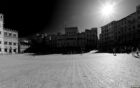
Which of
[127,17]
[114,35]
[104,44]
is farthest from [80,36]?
[127,17]

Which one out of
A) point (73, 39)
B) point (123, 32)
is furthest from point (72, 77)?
point (73, 39)

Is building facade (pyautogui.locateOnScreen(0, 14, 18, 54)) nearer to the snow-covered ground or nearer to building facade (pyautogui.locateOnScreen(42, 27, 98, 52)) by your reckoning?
building facade (pyautogui.locateOnScreen(42, 27, 98, 52))

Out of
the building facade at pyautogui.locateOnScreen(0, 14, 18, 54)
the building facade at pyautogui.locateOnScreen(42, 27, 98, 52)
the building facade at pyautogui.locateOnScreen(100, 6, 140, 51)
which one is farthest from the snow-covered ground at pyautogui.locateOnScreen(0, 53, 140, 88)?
the building facade at pyautogui.locateOnScreen(42, 27, 98, 52)

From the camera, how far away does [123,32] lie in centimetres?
6912

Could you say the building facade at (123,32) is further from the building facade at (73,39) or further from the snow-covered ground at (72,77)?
the snow-covered ground at (72,77)

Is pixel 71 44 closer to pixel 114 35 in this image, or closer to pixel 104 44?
pixel 104 44

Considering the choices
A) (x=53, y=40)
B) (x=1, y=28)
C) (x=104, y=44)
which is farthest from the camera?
(x=53, y=40)

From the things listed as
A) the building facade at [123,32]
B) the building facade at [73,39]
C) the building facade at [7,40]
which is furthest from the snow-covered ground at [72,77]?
the building facade at [73,39]

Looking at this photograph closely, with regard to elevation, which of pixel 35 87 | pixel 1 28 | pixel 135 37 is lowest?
pixel 35 87

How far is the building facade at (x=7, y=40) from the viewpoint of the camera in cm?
7381

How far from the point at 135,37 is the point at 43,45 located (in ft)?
215

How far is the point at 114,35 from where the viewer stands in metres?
76.4

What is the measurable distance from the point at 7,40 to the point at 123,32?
223 feet

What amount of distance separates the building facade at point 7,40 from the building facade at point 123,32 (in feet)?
192
